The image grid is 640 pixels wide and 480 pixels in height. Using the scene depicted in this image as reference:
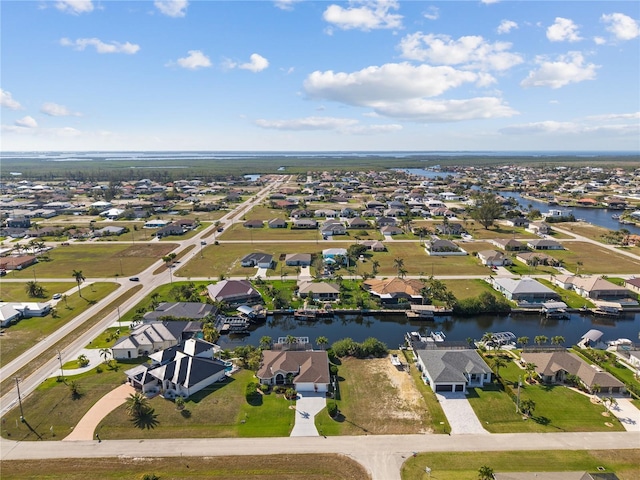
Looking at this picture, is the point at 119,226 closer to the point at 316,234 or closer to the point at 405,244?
the point at 316,234

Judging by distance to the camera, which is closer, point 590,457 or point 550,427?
point 590,457

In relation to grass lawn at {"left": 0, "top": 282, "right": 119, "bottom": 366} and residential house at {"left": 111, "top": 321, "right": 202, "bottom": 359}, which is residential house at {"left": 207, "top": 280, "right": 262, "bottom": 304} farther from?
grass lawn at {"left": 0, "top": 282, "right": 119, "bottom": 366}

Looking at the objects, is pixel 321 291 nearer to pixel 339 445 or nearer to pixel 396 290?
pixel 396 290

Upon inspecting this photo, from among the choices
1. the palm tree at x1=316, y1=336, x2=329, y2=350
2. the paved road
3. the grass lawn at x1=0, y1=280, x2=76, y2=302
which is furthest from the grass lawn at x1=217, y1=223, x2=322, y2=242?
the paved road

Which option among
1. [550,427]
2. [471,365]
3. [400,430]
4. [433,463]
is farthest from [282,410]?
[550,427]

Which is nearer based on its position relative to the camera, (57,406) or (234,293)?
(57,406)

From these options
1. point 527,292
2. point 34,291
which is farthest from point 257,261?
point 527,292
